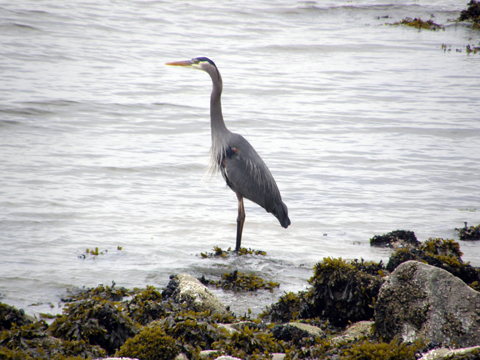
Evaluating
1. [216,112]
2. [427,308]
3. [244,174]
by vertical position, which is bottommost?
[427,308]

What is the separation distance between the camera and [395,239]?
6.46 m

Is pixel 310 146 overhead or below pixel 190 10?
below

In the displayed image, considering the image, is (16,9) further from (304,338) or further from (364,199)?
(304,338)

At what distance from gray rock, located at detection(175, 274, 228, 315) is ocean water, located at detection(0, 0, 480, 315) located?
666mm

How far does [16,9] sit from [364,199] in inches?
755

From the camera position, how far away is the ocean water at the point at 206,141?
245 inches

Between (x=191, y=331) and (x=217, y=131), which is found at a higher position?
(x=217, y=131)

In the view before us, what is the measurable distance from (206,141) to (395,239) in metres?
6.69

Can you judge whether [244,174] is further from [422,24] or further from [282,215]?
[422,24]

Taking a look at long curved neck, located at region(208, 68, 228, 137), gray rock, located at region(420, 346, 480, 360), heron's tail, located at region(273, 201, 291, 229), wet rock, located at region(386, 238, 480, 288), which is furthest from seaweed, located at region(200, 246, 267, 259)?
gray rock, located at region(420, 346, 480, 360)

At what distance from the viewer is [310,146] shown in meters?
12.0

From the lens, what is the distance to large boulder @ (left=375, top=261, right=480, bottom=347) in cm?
332

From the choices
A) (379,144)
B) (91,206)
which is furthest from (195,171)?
(379,144)

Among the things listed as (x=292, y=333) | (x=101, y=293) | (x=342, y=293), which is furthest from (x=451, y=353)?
(x=101, y=293)
